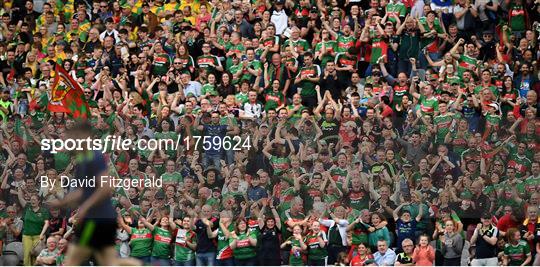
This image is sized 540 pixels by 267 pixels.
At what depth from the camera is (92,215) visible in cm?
1269

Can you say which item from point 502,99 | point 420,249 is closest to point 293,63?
point 502,99

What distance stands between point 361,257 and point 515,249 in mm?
2089

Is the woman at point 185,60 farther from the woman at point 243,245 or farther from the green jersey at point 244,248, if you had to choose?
the green jersey at point 244,248

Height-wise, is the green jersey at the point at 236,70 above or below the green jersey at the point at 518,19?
below

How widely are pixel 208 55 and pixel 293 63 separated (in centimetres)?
144

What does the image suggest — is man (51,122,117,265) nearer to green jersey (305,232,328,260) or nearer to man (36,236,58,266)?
man (36,236,58,266)

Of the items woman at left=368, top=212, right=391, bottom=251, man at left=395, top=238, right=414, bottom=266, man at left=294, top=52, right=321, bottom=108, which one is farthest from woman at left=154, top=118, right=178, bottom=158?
man at left=395, top=238, right=414, bottom=266

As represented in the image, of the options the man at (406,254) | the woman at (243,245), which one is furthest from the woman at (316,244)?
the man at (406,254)

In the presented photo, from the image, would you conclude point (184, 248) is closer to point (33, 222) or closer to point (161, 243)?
point (161, 243)

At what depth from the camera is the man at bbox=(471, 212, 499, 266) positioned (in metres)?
19.2

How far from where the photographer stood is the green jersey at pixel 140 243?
19.5 meters

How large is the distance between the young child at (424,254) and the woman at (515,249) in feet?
3.25

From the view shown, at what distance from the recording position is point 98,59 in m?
23.8

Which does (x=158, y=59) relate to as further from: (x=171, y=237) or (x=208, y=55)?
(x=171, y=237)
